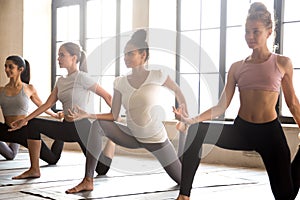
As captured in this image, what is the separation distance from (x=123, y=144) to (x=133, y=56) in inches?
25.8

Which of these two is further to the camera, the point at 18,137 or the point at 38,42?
the point at 38,42

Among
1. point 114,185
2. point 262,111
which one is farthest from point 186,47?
point 262,111

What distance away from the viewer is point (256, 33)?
265 cm

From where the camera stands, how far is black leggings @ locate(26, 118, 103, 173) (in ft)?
12.3

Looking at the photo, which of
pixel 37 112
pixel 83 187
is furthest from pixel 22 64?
pixel 83 187

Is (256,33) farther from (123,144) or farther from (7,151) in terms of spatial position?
(7,151)

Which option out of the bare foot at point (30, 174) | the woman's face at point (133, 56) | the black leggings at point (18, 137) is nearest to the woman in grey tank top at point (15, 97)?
the black leggings at point (18, 137)

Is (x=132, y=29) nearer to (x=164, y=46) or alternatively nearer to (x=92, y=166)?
(x=164, y=46)

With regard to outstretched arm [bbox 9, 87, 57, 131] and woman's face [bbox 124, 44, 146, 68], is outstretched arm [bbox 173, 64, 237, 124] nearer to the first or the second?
woman's face [bbox 124, 44, 146, 68]

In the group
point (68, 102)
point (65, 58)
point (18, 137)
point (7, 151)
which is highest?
point (65, 58)

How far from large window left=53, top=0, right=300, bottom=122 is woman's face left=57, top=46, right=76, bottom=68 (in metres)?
1.96

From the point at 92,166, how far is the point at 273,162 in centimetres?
129

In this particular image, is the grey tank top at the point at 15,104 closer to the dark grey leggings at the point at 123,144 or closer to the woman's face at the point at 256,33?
the dark grey leggings at the point at 123,144

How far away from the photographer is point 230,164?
5.10 meters
